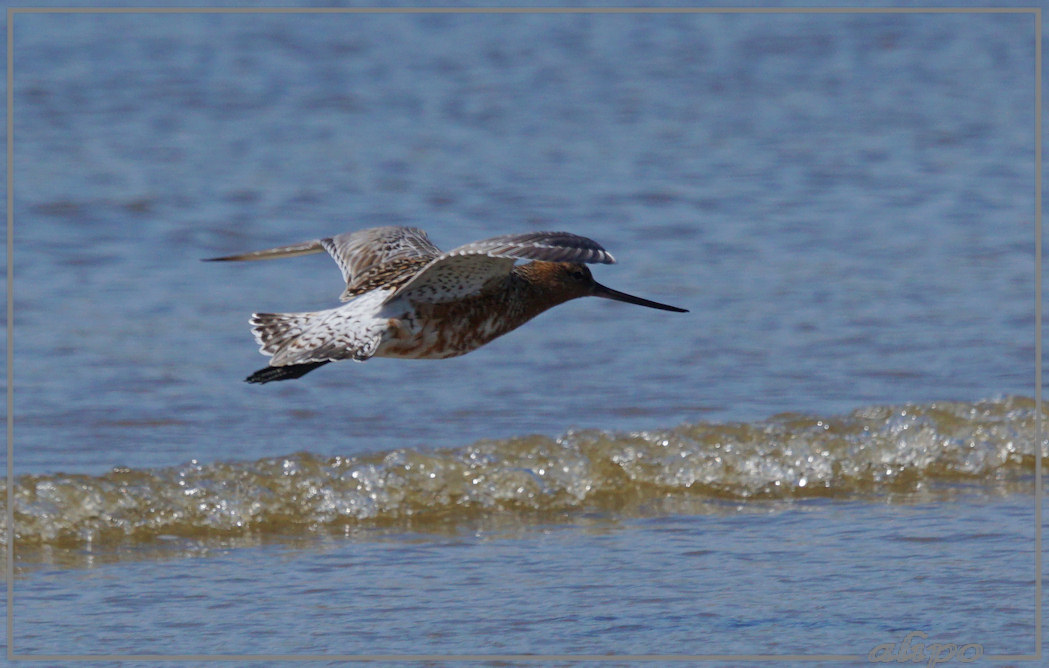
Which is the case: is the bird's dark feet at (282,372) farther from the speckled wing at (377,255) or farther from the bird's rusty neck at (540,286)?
the bird's rusty neck at (540,286)

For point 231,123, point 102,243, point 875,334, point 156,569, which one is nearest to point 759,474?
point 875,334

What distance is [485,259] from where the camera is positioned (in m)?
4.08

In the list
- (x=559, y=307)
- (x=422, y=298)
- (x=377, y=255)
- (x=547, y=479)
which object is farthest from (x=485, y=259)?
(x=559, y=307)

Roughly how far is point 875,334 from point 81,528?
137 inches

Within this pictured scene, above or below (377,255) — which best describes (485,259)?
below

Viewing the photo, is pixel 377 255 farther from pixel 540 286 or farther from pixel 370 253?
pixel 540 286

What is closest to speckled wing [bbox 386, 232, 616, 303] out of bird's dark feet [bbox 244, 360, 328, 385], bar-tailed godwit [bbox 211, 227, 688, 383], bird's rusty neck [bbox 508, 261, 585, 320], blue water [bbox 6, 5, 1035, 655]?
bar-tailed godwit [bbox 211, 227, 688, 383]

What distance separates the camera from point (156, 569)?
4.40 m

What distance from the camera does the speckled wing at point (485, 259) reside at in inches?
139

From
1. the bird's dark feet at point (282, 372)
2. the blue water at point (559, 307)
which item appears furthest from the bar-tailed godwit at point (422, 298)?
the blue water at point (559, 307)

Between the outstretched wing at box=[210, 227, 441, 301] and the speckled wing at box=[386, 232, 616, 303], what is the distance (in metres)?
0.27

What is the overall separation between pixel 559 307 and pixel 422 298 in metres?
2.75

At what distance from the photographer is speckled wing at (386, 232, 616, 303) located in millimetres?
3543

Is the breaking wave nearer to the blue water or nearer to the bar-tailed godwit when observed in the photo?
the blue water
